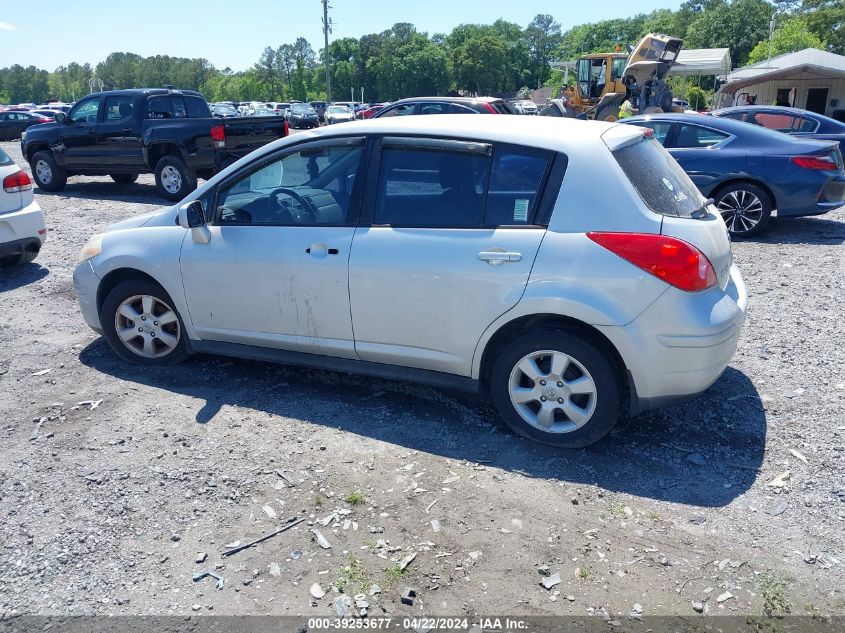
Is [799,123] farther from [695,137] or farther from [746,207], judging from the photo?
[746,207]

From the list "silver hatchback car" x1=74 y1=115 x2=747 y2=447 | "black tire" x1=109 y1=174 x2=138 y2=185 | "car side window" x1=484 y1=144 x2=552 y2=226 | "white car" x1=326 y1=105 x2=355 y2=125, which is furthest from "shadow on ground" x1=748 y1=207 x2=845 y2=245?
"white car" x1=326 y1=105 x2=355 y2=125

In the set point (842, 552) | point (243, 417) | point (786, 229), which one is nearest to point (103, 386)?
point (243, 417)

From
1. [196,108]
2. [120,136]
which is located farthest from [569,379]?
[196,108]

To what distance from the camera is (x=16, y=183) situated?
7469mm

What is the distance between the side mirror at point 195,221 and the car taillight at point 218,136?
837cm

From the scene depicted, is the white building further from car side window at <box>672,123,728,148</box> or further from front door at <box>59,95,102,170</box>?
front door at <box>59,95,102,170</box>

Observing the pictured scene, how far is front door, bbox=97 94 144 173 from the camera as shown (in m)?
13.0

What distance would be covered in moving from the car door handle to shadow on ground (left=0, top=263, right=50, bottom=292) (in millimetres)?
5949

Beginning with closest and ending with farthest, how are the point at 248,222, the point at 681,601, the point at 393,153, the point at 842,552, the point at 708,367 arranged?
the point at 681,601, the point at 842,552, the point at 708,367, the point at 393,153, the point at 248,222

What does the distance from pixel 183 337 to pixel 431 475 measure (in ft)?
7.58

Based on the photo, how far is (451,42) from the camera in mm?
132250

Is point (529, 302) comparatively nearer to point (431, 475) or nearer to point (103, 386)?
point (431, 475)

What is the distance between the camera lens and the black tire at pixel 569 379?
3.75 m

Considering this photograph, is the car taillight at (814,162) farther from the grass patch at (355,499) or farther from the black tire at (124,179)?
the black tire at (124,179)
